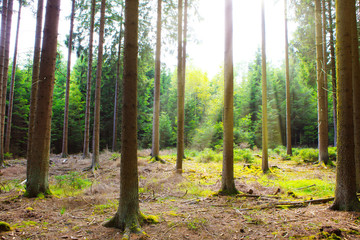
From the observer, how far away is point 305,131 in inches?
1202

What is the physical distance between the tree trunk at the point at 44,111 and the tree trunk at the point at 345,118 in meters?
6.50

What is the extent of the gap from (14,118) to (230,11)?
22.8 metres

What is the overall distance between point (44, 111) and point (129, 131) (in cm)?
310

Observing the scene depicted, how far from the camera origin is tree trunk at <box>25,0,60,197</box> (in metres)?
5.13

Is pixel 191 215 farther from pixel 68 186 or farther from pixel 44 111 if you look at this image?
pixel 68 186

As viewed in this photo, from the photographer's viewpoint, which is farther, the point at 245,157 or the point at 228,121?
the point at 245,157

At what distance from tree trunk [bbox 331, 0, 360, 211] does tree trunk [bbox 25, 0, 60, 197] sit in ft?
21.3

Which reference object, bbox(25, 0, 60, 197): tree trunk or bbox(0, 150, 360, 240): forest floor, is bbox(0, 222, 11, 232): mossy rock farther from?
bbox(25, 0, 60, 197): tree trunk

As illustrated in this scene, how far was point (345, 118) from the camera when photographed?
4.22 meters

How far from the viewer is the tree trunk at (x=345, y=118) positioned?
413 cm

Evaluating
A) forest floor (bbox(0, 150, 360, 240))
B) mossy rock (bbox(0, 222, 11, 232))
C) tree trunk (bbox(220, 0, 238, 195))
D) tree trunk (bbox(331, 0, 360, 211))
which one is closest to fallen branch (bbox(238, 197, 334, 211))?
forest floor (bbox(0, 150, 360, 240))

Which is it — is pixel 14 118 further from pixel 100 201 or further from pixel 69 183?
pixel 100 201

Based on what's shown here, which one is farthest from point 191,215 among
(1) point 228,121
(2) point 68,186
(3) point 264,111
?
(3) point 264,111

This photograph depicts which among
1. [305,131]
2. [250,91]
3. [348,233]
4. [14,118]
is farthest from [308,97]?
[14,118]
